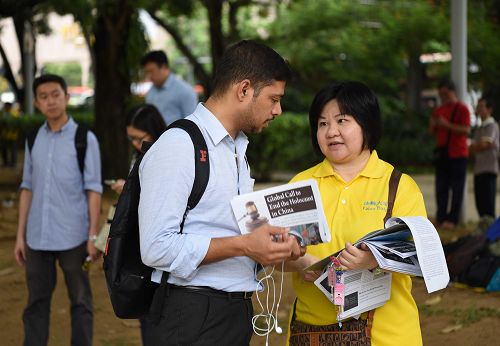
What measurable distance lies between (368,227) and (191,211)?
86cm

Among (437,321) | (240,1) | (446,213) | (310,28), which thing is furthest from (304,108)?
(437,321)

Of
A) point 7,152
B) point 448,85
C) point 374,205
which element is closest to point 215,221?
point 374,205

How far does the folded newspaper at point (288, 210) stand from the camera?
3.04 metres

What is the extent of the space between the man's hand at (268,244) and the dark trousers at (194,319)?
261 mm

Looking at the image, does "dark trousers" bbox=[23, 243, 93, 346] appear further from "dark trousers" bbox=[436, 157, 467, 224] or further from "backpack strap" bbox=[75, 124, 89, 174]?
"dark trousers" bbox=[436, 157, 467, 224]

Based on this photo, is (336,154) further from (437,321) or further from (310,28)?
(310,28)

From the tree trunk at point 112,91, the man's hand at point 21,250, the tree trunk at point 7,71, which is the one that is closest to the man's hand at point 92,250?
the man's hand at point 21,250

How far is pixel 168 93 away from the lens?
7.98 m

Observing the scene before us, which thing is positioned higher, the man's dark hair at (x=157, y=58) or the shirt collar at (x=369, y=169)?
the man's dark hair at (x=157, y=58)

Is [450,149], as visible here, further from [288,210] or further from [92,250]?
[288,210]

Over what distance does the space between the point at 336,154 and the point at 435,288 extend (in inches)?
28.6

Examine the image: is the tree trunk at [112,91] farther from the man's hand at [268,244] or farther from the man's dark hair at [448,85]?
the man's hand at [268,244]

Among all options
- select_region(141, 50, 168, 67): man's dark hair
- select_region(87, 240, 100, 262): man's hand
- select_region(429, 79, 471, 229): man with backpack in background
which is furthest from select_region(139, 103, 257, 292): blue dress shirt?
select_region(429, 79, 471, 229): man with backpack in background

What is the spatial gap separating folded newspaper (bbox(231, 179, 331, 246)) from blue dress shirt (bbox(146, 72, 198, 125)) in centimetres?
485
